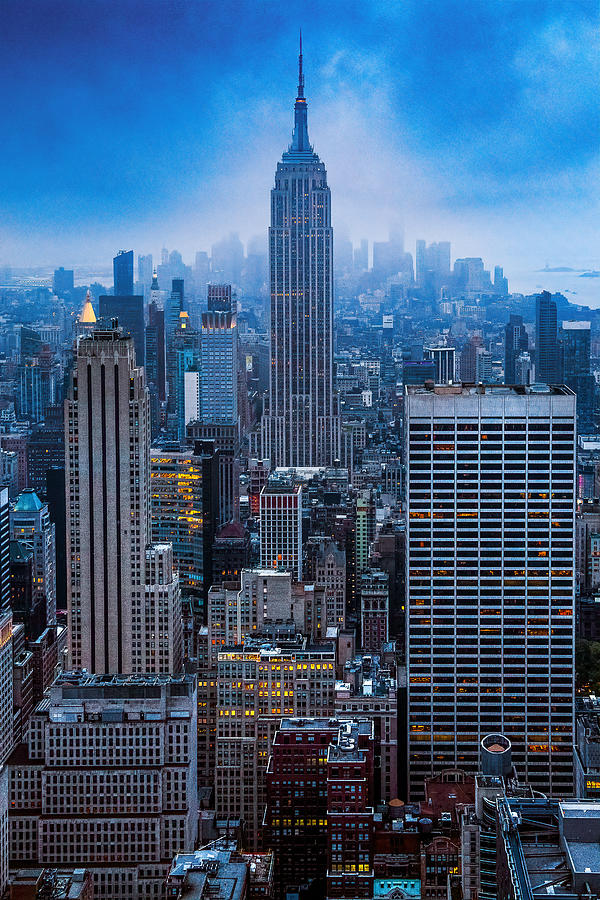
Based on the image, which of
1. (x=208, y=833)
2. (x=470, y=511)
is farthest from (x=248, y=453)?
(x=208, y=833)

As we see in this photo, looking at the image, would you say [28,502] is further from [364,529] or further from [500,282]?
[500,282]

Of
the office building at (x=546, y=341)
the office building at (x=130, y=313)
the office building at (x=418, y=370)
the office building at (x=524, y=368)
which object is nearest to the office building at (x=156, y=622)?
the office building at (x=130, y=313)

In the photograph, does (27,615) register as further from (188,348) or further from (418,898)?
(188,348)

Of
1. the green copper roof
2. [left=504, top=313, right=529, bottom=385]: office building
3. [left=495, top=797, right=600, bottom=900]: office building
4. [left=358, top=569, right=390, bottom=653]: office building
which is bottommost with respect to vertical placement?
[left=358, top=569, right=390, bottom=653]: office building

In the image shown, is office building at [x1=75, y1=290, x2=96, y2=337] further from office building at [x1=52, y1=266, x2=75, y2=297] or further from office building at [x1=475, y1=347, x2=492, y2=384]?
office building at [x1=475, y1=347, x2=492, y2=384]

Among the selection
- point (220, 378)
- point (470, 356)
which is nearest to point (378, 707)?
point (470, 356)

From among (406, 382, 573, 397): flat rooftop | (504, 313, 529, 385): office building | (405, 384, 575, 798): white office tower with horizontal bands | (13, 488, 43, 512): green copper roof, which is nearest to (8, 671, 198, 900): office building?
(405, 384, 575, 798): white office tower with horizontal bands
